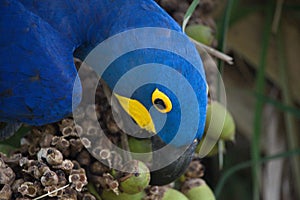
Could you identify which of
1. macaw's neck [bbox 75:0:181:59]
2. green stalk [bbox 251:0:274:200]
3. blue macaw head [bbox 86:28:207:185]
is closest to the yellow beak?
blue macaw head [bbox 86:28:207:185]

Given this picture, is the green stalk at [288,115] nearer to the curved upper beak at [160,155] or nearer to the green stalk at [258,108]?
the green stalk at [258,108]

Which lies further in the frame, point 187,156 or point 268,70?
point 268,70

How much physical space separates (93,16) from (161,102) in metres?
0.23

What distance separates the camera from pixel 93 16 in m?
1.31

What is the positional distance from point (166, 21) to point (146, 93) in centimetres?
13

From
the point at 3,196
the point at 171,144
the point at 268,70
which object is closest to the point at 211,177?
the point at 268,70

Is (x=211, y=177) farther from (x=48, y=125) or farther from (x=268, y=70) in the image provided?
(x=48, y=125)

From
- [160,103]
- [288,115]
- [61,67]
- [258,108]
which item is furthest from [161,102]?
[288,115]

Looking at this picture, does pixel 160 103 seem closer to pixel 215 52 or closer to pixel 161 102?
→ pixel 161 102

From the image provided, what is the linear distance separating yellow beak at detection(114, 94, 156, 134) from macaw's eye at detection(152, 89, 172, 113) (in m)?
0.04

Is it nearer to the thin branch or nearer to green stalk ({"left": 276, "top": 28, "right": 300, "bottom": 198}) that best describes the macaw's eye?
the thin branch

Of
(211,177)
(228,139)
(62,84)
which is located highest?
(62,84)

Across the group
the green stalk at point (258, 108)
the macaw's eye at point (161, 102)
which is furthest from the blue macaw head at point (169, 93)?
the green stalk at point (258, 108)

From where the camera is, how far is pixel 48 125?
124cm
